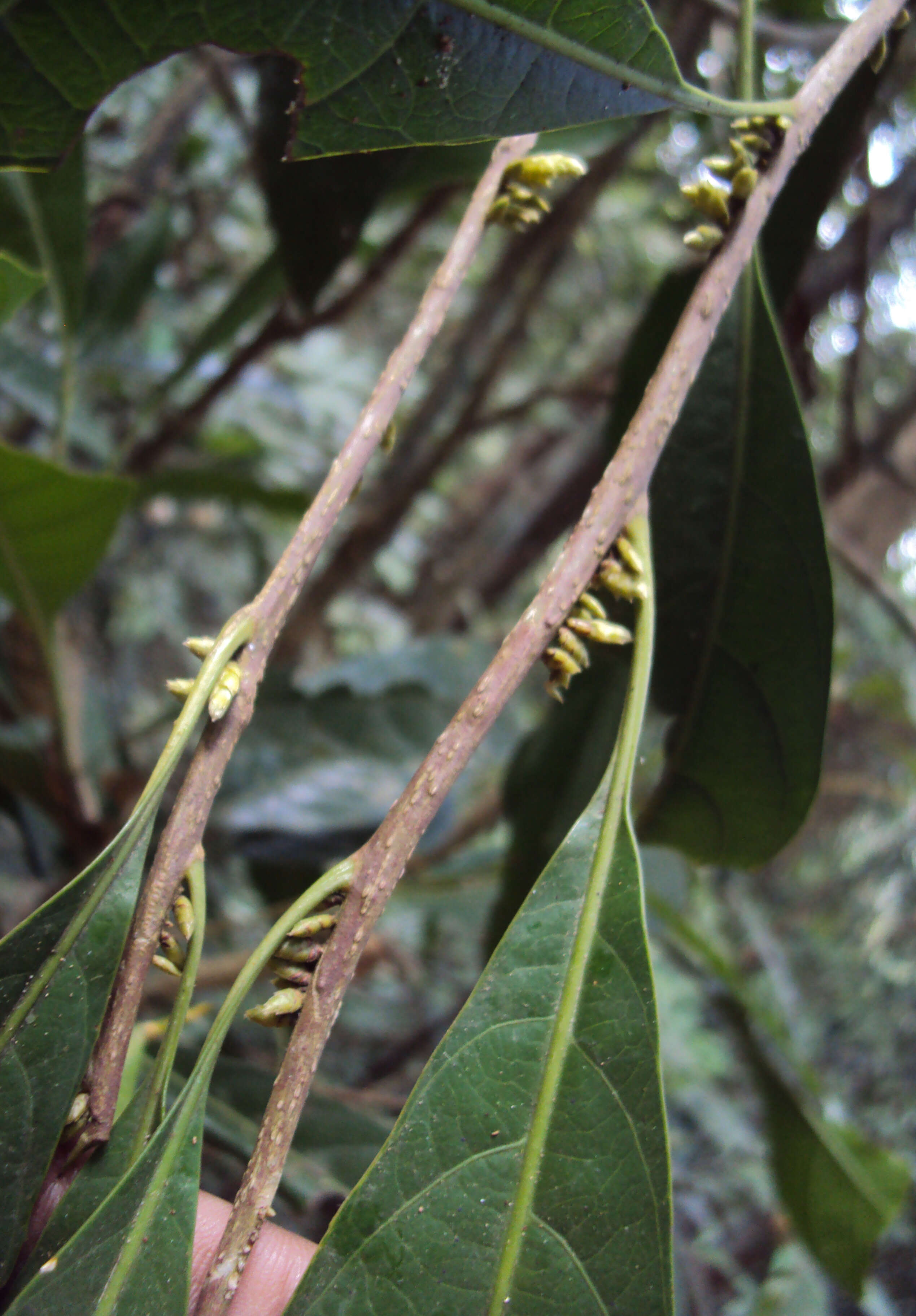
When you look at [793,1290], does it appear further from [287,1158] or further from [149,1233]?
[149,1233]

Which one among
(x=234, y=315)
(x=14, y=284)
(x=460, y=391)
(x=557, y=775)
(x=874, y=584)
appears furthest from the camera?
(x=460, y=391)

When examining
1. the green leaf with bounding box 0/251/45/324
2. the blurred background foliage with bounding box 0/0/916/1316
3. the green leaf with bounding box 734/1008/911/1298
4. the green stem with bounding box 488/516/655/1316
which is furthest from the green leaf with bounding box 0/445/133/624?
the green leaf with bounding box 734/1008/911/1298

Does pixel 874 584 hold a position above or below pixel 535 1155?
above

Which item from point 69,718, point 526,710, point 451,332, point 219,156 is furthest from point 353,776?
point 219,156

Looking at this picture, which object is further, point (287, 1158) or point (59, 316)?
point (59, 316)

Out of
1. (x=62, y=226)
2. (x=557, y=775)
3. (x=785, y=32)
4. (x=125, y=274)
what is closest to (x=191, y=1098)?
(x=557, y=775)

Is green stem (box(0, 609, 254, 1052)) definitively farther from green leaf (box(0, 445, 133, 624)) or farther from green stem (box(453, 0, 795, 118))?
green leaf (box(0, 445, 133, 624))

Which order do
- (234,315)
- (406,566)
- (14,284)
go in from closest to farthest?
(14,284) < (234,315) < (406,566)
